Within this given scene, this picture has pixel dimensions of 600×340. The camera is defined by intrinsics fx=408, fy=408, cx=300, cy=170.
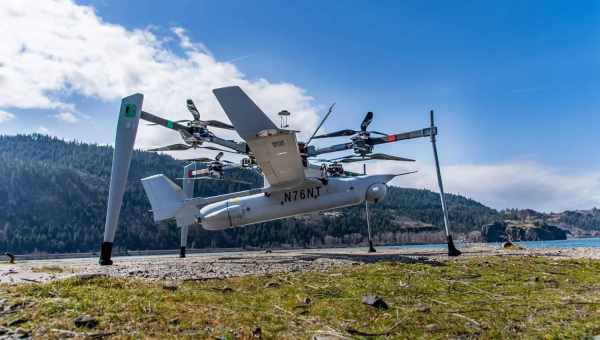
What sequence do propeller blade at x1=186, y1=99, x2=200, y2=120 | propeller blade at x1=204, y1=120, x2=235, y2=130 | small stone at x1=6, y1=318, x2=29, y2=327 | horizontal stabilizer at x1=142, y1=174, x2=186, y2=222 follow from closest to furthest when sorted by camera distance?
small stone at x1=6, y1=318, x2=29, y2=327 < propeller blade at x1=186, y1=99, x2=200, y2=120 < propeller blade at x1=204, y1=120, x2=235, y2=130 < horizontal stabilizer at x1=142, y1=174, x2=186, y2=222

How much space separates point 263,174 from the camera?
2756 centimetres

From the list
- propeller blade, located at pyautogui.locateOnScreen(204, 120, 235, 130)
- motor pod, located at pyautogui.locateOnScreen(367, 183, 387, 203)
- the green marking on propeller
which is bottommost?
motor pod, located at pyautogui.locateOnScreen(367, 183, 387, 203)

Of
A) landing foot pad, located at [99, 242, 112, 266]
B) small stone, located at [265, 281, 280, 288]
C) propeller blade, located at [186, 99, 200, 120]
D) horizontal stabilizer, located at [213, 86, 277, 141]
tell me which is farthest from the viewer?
propeller blade, located at [186, 99, 200, 120]

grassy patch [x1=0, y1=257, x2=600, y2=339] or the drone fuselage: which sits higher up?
the drone fuselage

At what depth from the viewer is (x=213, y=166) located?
Answer: 32.1 metres

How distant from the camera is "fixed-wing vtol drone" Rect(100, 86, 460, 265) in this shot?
19531mm

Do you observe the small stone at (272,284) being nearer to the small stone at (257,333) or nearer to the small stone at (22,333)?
the small stone at (257,333)

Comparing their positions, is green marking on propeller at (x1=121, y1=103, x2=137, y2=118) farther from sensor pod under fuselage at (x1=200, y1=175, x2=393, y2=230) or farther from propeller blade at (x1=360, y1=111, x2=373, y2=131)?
propeller blade at (x1=360, y1=111, x2=373, y2=131)

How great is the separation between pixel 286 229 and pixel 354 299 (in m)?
176

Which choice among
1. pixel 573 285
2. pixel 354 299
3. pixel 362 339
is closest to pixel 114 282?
pixel 354 299

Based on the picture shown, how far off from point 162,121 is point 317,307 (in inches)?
708

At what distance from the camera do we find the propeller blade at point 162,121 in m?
22.1

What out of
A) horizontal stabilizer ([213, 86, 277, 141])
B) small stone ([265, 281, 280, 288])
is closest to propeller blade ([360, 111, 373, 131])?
horizontal stabilizer ([213, 86, 277, 141])

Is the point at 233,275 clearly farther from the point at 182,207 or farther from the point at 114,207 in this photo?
the point at 182,207
